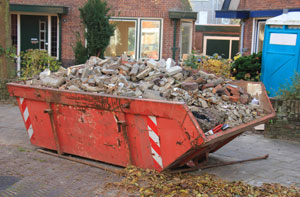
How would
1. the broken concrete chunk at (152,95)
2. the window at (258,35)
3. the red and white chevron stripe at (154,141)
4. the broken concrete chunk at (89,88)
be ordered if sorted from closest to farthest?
the red and white chevron stripe at (154,141) → the broken concrete chunk at (152,95) → the broken concrete chunk at (89,88) → the window at (258,35)

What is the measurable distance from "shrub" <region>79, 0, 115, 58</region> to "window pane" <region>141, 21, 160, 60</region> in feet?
Result: 12.9

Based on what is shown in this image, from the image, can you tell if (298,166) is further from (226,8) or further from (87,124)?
(226,8)

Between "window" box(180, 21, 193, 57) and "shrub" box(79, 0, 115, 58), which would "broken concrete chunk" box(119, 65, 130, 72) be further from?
"window" box(180, 21, 193, 57)

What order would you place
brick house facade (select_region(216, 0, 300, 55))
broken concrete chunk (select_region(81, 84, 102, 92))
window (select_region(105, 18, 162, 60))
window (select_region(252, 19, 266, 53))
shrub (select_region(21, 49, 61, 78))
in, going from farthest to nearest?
window (select_region(105, 18, 162, 60)), window (select_region(252, 19, 266, 53)), brick house facade (select_region(216, 0, 300, 55)), shrub (select_region(21, 49, 61, 78)), broken concrete chunk (select_region(81, 84, 102, 92))

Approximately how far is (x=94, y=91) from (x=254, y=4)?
10.9 meters

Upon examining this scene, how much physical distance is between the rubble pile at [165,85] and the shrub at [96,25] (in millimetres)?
7168

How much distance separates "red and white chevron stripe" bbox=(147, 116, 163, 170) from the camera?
17.5 feet

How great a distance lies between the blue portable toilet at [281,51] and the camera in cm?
915

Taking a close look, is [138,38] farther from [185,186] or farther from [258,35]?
[185,186]

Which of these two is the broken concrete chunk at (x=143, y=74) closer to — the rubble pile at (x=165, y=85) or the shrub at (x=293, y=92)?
the rubble pile at (x=165, y=85)

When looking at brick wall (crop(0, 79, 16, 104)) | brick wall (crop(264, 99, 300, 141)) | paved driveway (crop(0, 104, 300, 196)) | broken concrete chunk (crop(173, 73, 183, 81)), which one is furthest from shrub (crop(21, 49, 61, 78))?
brick wall (crop(264, 99, 300, 141))

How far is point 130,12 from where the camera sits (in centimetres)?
1812

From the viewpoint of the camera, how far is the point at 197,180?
546 cm

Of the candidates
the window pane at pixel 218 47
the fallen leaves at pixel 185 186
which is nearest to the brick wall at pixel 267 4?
the fallen leaves at pixel 185 186
